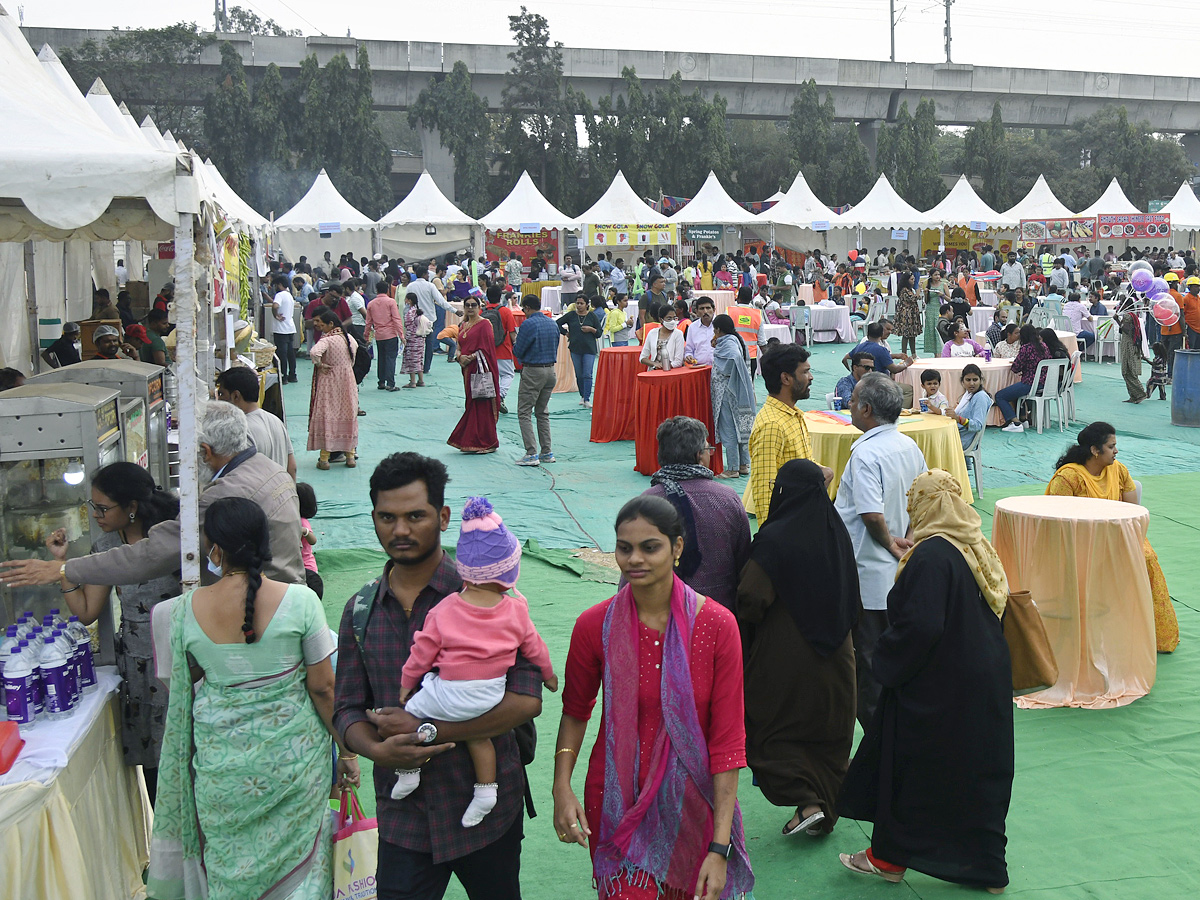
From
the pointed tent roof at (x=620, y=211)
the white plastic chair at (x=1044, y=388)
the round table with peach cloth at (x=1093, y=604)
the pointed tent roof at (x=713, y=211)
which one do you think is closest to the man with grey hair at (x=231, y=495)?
the round table with peach cloth at (x=1093, y=604)

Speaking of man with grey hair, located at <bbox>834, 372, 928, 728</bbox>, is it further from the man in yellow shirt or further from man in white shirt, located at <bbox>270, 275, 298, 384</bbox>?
man in white shirt, located at <bbox>270, 275, 298, 384</bbox>

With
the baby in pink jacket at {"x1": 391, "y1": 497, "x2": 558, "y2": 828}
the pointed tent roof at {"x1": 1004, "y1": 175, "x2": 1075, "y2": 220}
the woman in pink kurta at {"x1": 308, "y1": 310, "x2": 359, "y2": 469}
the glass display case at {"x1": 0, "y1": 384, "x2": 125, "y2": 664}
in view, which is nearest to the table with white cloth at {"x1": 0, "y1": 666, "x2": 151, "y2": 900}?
the glass display case at {"x1": 0, "y1": 384, "x2": 125, "y2": 664}

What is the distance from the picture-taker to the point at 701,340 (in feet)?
34.1

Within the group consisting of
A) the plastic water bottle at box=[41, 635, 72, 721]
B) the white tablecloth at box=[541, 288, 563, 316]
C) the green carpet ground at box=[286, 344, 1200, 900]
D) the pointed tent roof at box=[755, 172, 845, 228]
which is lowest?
the green carpet ground at box=[286, 344, 1200, 900]

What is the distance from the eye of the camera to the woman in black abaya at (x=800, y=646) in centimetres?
371

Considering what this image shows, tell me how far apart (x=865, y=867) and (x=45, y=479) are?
131 inches

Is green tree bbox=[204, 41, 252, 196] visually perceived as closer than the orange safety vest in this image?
No

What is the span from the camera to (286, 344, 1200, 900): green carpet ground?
3768 mm

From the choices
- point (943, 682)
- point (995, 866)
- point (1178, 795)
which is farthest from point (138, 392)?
point (1178, 795)

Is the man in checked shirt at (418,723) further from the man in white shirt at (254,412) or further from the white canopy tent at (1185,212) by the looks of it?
the white canopy tent at (1185,212)

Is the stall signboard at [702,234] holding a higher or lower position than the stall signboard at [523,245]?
higher

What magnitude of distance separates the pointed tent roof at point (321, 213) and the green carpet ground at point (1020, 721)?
15.2 metres

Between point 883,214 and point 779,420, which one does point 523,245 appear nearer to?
point 883,214

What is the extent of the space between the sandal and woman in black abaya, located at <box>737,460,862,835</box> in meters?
0.18
